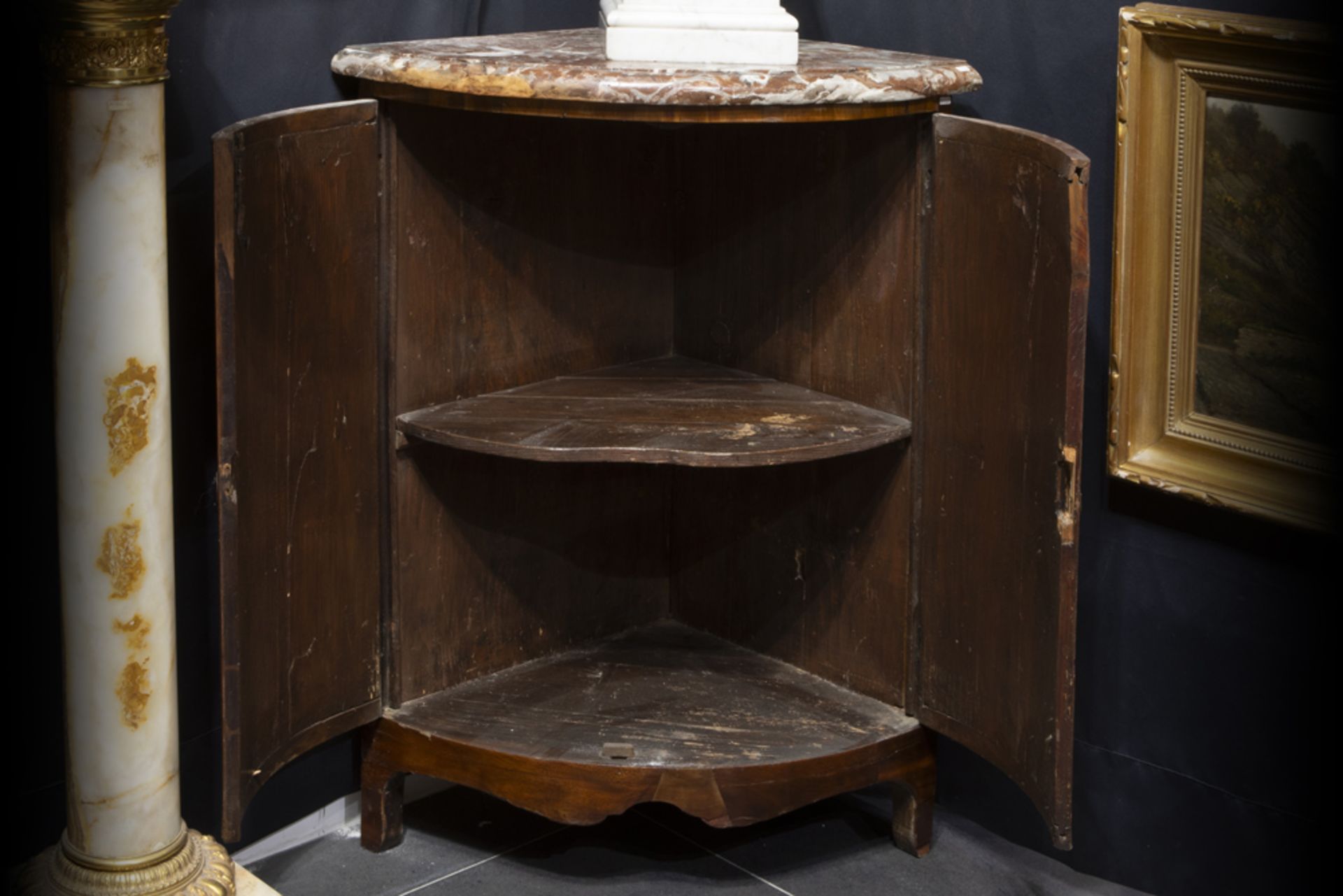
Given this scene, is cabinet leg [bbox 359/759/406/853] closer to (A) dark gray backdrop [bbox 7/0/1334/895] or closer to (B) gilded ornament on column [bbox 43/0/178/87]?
(A) dark gray backdrop [bbox 7/0/1334/895]

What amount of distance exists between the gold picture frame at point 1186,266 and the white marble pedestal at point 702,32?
0.48 meters

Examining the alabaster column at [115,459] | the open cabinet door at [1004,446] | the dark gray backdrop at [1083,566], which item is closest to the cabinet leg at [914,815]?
the open cabinet door at [1004,446]

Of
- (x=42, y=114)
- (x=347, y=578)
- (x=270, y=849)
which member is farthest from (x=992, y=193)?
(x=270, y=849)

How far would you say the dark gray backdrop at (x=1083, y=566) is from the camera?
253cm

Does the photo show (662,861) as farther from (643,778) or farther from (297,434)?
(297,434)

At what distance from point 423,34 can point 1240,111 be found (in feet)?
4.00

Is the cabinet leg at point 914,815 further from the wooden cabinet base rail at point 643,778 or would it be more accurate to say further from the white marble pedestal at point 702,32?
the white marble pedestal at point 702,32

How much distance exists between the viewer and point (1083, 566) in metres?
2.78

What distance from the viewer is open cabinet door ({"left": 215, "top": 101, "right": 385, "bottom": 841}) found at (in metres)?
2.43

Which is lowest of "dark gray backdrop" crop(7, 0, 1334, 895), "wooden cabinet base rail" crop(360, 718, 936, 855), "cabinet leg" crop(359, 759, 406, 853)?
"cabinet leg" crop(359, 759, 406, 853)

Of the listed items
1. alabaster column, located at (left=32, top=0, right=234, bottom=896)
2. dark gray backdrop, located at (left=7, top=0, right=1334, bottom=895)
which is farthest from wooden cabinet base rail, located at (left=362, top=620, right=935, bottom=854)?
alabaster column, located at (left=32, top=0, right=234, bottom=896)

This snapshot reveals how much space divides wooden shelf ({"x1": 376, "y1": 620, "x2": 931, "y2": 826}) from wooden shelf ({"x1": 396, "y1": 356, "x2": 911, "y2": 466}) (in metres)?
0.45

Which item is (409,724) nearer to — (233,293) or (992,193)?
(233,293)

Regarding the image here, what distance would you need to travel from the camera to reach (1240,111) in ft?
8.00
